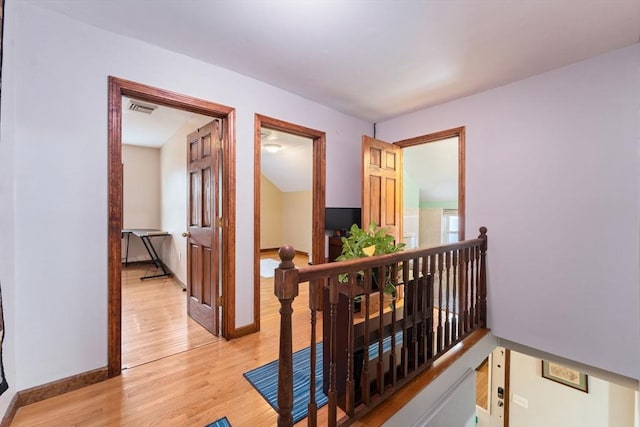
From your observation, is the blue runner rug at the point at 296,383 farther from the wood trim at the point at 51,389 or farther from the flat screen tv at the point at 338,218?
the flat screen tv at the point at 338,218

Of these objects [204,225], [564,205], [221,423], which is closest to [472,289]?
[564,205]

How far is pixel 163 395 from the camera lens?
1696 millimetres

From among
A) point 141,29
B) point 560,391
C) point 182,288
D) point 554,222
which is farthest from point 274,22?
point 560,391

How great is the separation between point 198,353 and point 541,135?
11.6ft

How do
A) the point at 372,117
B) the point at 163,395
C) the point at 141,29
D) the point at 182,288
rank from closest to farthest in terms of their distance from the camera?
the point at 163,395
the point at 141,29
the point at 372,117
the point at 182,288

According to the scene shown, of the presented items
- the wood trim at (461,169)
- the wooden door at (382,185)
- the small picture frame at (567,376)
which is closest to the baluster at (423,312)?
the wooden door at (382,185)

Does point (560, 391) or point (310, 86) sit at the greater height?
point (310, 86)

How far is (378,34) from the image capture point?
6.10 feet

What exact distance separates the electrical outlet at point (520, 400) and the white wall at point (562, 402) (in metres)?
0.02

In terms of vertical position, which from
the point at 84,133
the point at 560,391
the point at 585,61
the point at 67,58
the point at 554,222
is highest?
the point at 585,61

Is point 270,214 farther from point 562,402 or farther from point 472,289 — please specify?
point 562,402

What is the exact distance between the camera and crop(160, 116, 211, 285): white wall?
13.5 feet

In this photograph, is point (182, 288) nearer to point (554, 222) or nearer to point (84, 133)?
point (84, 133)

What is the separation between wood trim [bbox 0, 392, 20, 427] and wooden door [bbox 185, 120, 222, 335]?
1.24m
